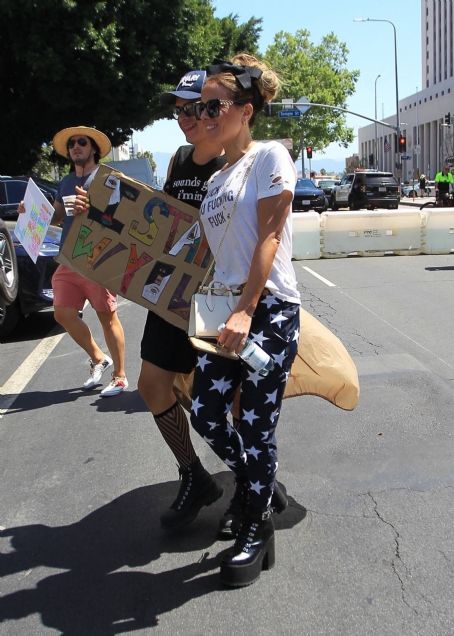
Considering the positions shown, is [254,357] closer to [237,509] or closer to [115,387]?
[237,509]

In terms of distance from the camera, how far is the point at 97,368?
5.55 meters

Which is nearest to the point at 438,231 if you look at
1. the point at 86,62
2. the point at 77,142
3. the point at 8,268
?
the point at 8,268

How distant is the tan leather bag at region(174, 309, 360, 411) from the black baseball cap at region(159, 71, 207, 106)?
102 centimetres

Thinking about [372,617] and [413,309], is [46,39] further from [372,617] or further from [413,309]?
[372,617]

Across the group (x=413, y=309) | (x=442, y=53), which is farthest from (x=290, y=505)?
(x=442, y=53)

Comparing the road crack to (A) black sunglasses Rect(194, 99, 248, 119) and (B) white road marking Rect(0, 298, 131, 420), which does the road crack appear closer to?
(A) black sunglasses Rect(194, 99, 248, 119)

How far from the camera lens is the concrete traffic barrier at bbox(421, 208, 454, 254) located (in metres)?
15.0

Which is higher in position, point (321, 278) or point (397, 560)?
point (397, 560)

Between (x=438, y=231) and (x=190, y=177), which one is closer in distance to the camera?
(x=190, y=177)

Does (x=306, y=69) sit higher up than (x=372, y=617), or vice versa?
(x=306, y=69)

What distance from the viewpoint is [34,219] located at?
4223 mm

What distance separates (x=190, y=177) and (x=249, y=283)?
2.95 feet

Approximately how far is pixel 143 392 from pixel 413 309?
6179mm

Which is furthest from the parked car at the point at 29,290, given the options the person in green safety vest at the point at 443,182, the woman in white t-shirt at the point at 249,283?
the person in green safety vest at the point at 443,182
